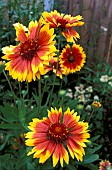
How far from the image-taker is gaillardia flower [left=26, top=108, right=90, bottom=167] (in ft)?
3.76

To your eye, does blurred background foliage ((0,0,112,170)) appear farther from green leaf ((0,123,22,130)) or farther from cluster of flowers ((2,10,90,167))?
cluster of flowers ((2,10,90,167))

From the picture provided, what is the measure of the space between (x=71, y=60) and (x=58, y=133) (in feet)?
2.43

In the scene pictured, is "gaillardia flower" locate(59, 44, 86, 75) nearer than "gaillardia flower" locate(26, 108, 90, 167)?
No

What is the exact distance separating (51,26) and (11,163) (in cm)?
71

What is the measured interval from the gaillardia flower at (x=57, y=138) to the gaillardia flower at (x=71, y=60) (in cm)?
55

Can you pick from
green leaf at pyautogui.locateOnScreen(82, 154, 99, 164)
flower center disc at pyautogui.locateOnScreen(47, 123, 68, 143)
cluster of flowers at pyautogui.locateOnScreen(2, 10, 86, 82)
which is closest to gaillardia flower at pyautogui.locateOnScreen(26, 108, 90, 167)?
flower center disc at pyautogui.locateOnScreen(47, 123, 68, 143)

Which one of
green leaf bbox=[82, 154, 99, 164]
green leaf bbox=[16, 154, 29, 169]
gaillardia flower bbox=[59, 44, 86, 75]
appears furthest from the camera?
gaillardia flower bbox=[59, 44, 86, 75]

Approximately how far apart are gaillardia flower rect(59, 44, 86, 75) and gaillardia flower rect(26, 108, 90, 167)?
1.81ft

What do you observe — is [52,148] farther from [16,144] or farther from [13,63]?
[16,144]

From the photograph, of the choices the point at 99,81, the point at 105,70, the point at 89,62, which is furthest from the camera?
the point at 89,62

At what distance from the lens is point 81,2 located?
130 inches

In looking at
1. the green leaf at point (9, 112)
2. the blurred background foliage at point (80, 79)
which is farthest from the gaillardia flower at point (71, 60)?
the green leaf at point (9, 112)

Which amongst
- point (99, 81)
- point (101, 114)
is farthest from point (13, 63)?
point (99, 81)

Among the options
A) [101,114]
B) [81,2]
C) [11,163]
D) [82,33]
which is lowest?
[101,114]
